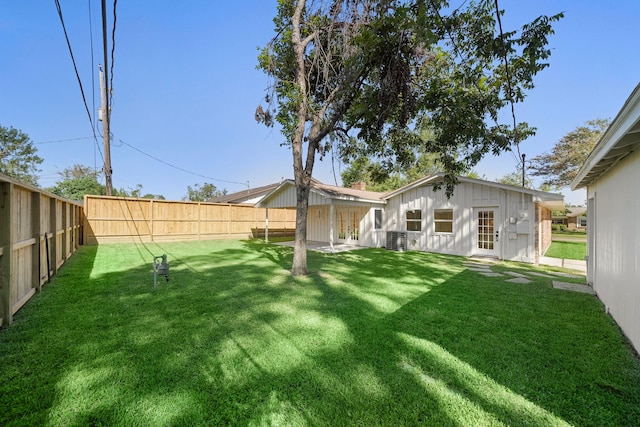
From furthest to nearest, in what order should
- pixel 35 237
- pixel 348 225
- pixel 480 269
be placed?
pixel 348 225
pixel 480 269
pixel 35 237

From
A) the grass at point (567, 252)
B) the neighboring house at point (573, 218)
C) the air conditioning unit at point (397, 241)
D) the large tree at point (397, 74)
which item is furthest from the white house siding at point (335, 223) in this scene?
the neighboring house at point (573, 218)

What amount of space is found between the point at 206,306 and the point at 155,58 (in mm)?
11584

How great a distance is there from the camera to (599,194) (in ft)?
16.8

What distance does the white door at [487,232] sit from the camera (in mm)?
10211

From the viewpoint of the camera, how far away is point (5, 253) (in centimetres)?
342

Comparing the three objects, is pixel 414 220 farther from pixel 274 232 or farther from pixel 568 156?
pixel 568 156

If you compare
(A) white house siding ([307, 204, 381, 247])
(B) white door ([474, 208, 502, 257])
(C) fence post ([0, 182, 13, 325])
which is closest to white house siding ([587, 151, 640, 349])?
(B) white door ([474, 208, 502, 257])

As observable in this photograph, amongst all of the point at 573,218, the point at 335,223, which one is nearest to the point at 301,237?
the point at 335,223

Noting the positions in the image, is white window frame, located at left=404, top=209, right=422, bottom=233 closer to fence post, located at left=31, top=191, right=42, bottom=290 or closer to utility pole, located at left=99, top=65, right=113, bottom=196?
fence post, located at left=31, top=191, right=42, bottom=290

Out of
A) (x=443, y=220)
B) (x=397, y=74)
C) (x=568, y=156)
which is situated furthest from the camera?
(x=568, y=156)

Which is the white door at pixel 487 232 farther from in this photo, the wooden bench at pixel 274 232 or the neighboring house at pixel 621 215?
the wooden bench at pixel 274 232

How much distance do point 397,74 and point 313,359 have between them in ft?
17.6

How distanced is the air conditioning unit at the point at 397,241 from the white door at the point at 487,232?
2.76 metres

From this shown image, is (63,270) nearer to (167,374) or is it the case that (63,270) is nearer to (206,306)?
(206,306)
